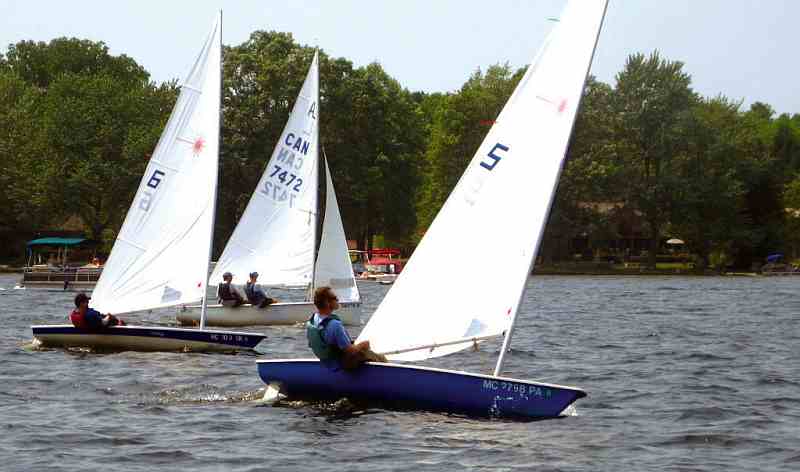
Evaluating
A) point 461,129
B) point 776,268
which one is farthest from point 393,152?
point 776,268

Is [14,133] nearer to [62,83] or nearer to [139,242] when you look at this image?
[62,83]

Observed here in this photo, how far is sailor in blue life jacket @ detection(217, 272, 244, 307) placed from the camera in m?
30.4

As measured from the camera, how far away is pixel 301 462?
13.2 meters

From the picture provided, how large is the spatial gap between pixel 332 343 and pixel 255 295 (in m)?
15.6

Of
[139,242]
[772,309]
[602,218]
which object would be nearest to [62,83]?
[602,218]

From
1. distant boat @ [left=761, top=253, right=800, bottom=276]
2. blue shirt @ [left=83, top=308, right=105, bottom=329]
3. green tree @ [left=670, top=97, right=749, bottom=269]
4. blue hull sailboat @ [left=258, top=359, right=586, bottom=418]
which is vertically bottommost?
blue hull sailboat @ [left=258, top=359, right=586, bottom=418]

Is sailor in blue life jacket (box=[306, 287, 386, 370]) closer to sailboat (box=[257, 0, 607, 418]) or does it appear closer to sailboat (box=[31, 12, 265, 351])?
sailboat (box=[257, 0, 607, 418])

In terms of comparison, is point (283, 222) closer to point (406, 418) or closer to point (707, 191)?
point (406, 418)

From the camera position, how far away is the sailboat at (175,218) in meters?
23.8

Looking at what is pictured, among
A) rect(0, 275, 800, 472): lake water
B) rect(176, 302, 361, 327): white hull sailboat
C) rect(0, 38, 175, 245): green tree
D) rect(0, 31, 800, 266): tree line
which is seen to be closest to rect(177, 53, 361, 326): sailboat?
rect(176, 302, 361, 327): white hull sailboat

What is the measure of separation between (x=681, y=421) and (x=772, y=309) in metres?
28.6

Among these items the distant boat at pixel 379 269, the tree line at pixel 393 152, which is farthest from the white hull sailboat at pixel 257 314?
the tree line at pixel 393 152

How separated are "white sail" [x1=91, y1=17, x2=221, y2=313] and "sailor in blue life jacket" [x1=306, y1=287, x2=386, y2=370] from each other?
8.80 m

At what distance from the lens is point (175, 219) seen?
23.9 meters
